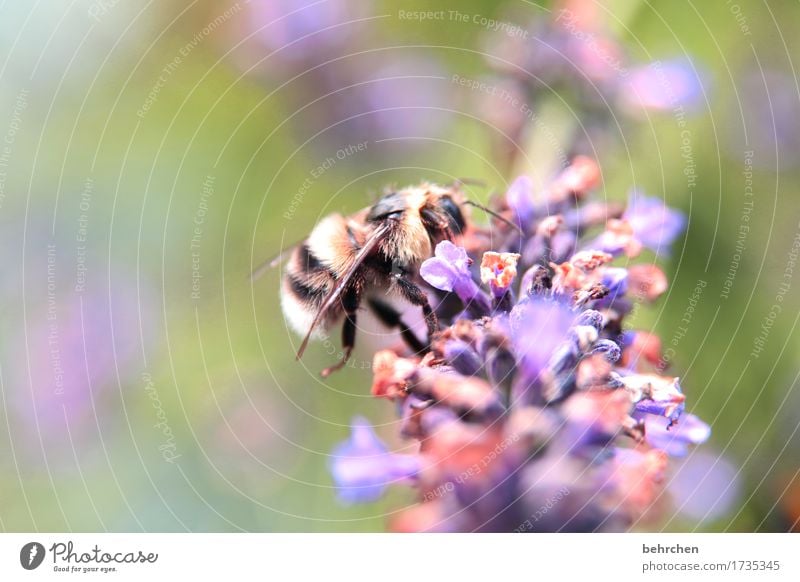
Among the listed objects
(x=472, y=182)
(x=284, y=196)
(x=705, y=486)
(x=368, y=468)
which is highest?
(x=284, y=196)

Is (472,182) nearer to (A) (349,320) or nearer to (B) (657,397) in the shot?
(A) (349,320)

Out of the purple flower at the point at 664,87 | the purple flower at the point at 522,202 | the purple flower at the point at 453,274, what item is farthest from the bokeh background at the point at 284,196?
the purple flower at the point at 453,274

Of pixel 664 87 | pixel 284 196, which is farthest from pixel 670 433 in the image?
pixel 284 196

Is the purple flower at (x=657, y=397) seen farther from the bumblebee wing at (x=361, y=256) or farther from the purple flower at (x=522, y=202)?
the bumblebee wing at (x=361, y=256)

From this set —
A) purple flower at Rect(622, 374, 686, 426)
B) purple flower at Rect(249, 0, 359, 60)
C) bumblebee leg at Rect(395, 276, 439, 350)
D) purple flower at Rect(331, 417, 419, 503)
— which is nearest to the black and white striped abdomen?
bumblebee leg at Rect(395, 276, 439, 350)

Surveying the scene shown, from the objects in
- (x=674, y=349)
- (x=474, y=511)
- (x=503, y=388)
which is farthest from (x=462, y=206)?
(x=674, y=349)
